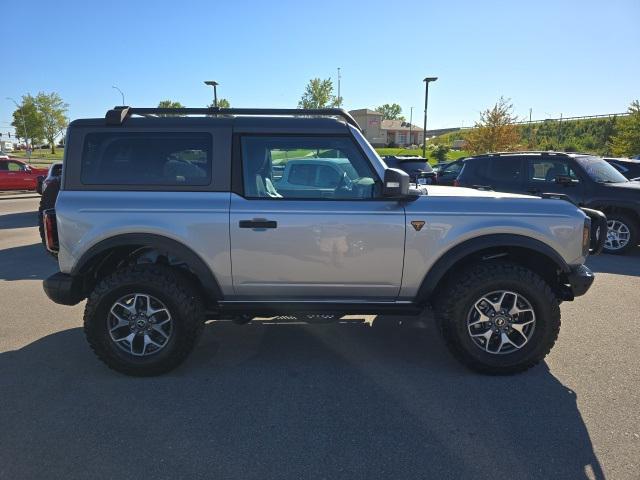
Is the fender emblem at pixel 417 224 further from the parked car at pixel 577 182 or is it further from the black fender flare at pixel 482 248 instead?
the parked car at pixel 577 182

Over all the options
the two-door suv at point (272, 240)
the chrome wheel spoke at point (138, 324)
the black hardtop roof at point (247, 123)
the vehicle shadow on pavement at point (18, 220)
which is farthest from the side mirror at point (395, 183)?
the vehicle shadow on pavement at point (18, 220)

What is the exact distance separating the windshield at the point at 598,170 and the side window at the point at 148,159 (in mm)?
7275

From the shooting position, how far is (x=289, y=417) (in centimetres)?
287

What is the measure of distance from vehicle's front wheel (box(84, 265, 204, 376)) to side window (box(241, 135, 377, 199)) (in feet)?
3.16

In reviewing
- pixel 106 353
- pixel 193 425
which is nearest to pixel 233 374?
pixel 193 425

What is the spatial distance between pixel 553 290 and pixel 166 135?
3373 mm

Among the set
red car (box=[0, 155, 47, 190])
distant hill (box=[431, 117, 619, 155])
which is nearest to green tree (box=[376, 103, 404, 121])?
distant hill (box=[431, 117, 619, 155])

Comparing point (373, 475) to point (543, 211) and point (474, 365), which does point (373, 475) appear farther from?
point (543, 211)

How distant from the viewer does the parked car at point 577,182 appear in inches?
301

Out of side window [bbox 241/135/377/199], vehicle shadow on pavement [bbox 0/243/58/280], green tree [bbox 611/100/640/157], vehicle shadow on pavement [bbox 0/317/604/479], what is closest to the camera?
vehicle shadow on pavement [bbox 0/317/604/479]

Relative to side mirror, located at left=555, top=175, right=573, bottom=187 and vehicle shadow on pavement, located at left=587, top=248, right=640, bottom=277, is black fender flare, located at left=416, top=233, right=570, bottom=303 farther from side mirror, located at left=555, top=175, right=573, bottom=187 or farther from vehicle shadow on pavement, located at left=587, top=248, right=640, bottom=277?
side mirror, located at left=555, top=175, right=573, bottom=187

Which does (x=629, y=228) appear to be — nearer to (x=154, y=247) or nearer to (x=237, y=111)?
(x=237, y=111)

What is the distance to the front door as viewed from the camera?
3.27 m

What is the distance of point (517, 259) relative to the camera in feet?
12.0
